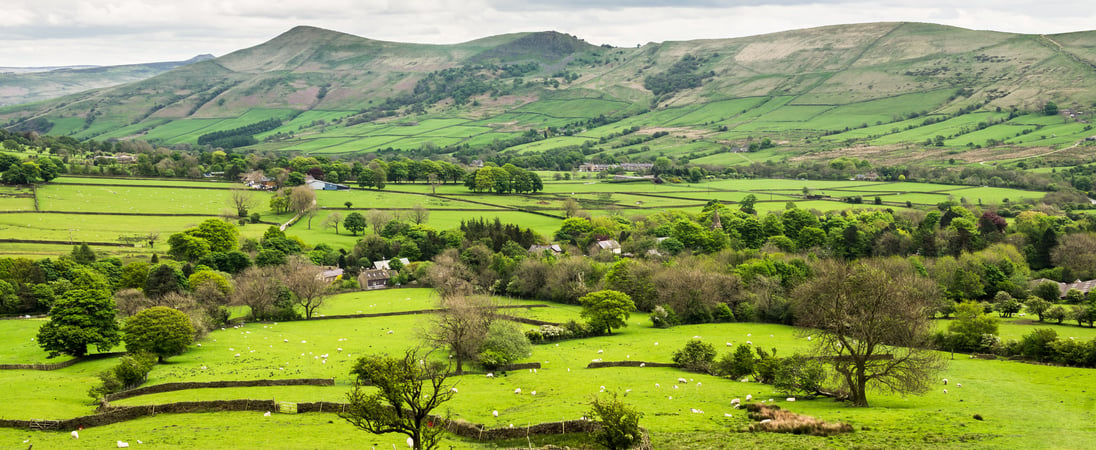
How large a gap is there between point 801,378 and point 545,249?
5637 centimetres

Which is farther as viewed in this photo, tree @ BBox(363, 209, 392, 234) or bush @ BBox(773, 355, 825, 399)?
tree @ BBox(363, 209, 392, 234)

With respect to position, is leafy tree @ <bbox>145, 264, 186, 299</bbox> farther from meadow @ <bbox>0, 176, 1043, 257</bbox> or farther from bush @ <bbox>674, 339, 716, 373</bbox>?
bush @ <bbox>674, 339, 716, 373</bbox>

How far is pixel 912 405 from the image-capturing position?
36812mm

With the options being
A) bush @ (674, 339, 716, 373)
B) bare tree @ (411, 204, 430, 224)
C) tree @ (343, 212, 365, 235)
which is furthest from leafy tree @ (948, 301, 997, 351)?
tree @ (343, 212, 365, 235)

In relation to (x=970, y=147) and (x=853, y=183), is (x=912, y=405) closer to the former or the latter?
(x=853, y=183)

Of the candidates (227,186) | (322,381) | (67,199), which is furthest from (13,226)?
(322,381)

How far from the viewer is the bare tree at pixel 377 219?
10925 centimetres

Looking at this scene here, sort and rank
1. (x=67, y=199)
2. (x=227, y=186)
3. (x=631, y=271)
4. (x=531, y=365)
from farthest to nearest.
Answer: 1. (x=227, y=186)
2. (x=67, y=199)
3. (x=631, y=271)
4. (x=531, y=365)

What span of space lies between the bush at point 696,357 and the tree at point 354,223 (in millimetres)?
68812

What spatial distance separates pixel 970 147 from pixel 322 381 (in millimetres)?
190989

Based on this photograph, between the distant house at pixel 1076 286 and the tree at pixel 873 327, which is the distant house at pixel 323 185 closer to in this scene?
the distant house at pixel 1076 286

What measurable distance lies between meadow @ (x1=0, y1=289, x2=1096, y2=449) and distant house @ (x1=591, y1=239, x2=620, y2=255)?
38.7 meters

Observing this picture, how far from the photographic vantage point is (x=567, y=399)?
38.9 m

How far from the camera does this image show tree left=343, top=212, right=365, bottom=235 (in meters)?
108
